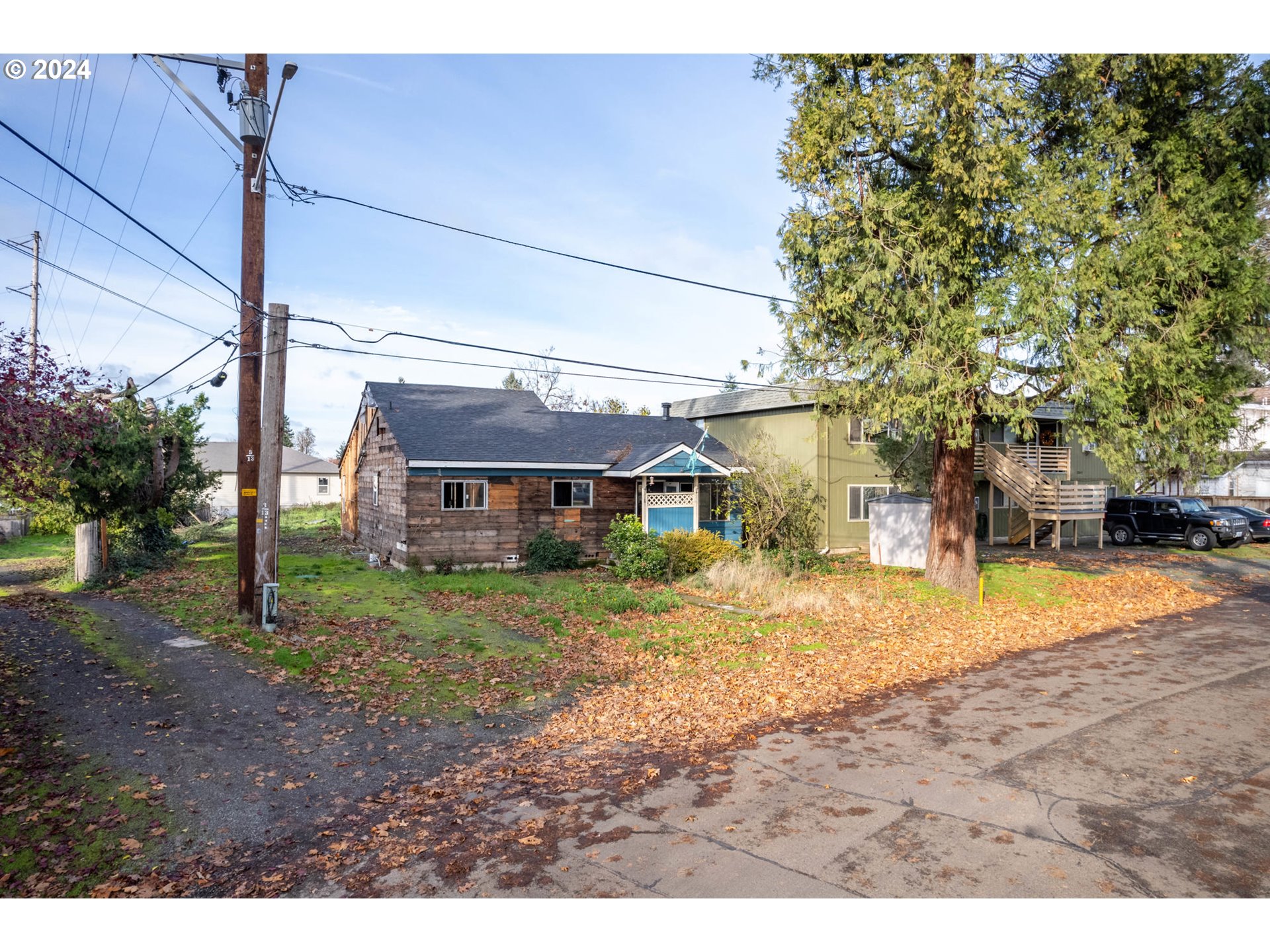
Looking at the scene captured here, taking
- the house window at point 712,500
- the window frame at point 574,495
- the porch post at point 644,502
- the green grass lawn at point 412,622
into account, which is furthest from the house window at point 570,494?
the house window at point 712,500

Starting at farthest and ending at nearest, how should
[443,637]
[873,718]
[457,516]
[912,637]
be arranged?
[457,516], [912,637], [443,637], [873,718]

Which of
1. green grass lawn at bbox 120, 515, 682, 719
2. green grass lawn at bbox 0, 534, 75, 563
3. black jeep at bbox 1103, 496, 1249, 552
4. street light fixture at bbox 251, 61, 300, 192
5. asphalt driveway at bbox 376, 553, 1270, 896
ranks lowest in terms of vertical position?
asphalt driveway at bbox 376, 553, 1270, 896

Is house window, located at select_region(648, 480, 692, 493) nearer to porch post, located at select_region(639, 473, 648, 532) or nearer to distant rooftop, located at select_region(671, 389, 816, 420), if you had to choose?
porch post, located at select_region(639, 473, 648, 532)

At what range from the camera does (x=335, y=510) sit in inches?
1903

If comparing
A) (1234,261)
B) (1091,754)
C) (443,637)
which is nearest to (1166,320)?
(1234,261)

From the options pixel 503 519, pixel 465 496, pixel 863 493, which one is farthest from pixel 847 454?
pixel 465 496

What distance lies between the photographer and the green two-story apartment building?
25797 millimetres

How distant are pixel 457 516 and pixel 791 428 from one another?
1299 cm

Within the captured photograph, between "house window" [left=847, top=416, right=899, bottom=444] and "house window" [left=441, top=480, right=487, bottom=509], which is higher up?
"house window" [left=847, top=416, right=899, bottom=444]

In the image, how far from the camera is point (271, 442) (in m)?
12.2

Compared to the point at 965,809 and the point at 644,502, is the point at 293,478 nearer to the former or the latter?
the point at 644,502

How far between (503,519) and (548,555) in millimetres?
1793

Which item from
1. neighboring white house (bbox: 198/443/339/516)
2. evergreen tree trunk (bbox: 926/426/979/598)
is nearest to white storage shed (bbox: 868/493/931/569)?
evergreen tree trunk (bbox: 926/426/979/598)

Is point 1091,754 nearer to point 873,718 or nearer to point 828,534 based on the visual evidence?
→ point 873,718
